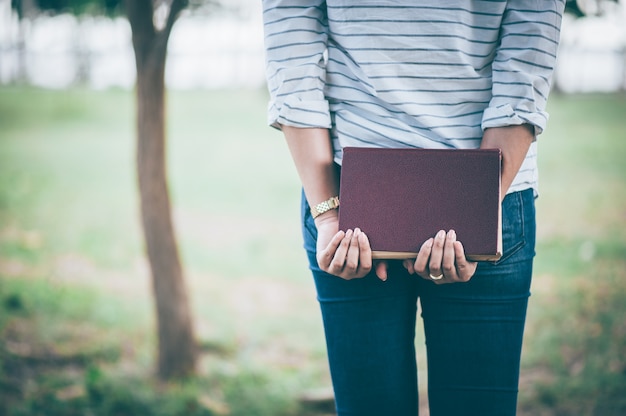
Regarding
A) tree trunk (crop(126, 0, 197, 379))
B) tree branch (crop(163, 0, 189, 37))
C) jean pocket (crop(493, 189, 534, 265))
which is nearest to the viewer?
jean pocket (crop(493, 189, 534, 265))

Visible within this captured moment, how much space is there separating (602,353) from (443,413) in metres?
2.52

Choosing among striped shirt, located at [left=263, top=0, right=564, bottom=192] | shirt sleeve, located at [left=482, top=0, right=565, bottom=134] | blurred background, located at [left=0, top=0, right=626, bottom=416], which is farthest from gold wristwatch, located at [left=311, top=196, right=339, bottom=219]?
blurred background, located at [left=0, top=0, right=626, bottom=416]

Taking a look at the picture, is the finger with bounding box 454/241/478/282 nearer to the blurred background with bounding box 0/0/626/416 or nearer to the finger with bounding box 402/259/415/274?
the finger with bounding box 402/259/415/274

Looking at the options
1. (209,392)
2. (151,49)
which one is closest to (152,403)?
(209,392)

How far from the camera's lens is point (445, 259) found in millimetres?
1166

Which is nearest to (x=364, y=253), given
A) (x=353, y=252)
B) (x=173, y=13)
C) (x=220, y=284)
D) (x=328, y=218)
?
(x=353, y=252)

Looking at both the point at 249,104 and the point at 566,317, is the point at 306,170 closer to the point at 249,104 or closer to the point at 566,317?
the point at 566,317

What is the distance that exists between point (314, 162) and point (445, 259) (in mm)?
330

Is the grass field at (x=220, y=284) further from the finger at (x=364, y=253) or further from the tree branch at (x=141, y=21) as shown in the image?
the finger at (x=364, y=253)

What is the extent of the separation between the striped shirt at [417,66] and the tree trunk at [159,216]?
1.99m

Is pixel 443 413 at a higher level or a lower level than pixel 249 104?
lower

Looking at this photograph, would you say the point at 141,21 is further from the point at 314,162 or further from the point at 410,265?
the point at 410,265

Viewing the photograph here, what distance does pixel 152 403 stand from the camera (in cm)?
310

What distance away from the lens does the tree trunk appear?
314cm
